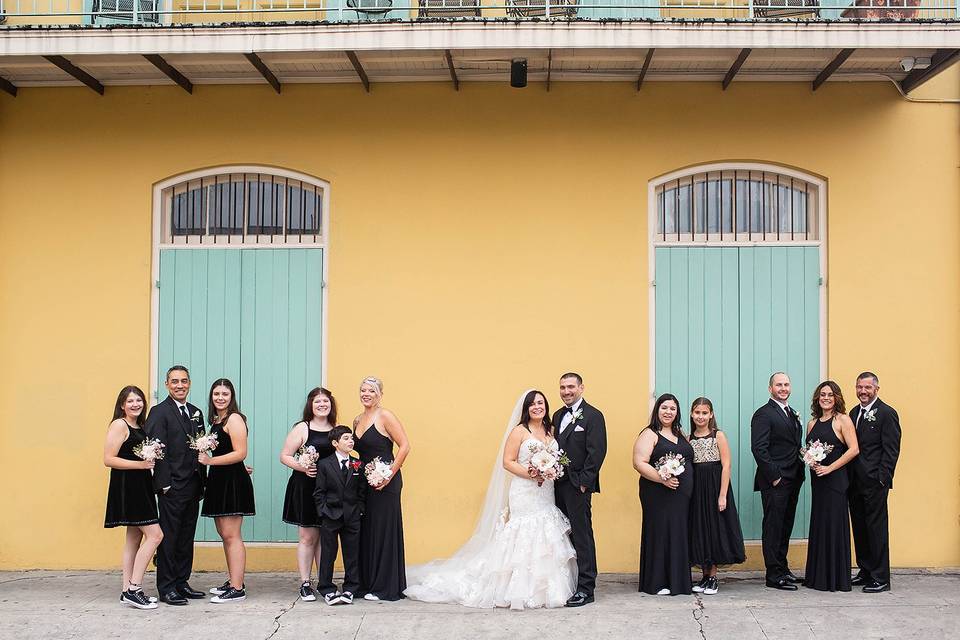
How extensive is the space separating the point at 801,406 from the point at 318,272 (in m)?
4.54

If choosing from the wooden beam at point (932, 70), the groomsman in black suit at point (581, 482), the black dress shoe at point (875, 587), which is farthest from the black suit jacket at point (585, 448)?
the wooden beam at point (932, 70)

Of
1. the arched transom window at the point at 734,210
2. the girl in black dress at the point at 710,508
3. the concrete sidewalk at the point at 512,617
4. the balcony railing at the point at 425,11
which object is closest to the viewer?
the concrete sidewalk at the point at 512,617

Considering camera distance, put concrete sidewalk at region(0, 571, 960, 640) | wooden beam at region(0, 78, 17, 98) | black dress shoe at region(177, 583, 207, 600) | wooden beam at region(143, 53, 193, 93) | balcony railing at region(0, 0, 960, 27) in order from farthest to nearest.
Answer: wooden beam at region(0, 78, 17, 98)
balcony railing at region(0, 0, 960, 27)
wooden beam at region(143, 53, 193, 93)
black dress shoe at region(177, 583, 207, 600)
concrete sidewalk at region(0, 571, 960, 640)

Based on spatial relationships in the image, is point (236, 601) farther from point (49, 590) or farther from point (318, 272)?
point (318, 272)

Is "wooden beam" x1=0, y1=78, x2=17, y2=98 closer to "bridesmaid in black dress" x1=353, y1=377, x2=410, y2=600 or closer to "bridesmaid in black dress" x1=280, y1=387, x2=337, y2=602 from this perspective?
"bridesmaid in black dress" x1=280, y1=387, x2=337, y2=602

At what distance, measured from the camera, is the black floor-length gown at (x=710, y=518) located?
805cm

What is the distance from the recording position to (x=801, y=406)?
29.7 feet

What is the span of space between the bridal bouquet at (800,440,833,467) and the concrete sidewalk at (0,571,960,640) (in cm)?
106

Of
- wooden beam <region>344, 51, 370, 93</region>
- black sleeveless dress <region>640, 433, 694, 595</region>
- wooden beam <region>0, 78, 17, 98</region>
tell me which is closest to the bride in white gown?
black sleeveless dress <region>640, 433, 694, 595</region>

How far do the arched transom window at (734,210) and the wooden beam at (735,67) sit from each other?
2.61 ft

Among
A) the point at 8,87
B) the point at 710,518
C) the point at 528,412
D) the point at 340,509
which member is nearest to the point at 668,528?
the point at 710,518

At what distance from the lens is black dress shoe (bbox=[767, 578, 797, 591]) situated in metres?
8.20

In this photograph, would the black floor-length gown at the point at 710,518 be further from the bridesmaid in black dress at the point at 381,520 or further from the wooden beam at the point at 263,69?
the wooden beam at the point at 263,69

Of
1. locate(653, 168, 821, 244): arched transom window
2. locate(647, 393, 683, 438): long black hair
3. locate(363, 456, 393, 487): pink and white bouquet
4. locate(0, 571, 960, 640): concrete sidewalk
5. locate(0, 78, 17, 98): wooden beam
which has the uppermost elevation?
locate(0, 78, 17, 98): wooden beam
